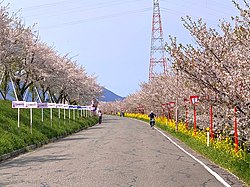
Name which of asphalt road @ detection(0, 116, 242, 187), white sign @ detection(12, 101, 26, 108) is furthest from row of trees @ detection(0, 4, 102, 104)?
asphalt road @ detection(0, 116, 242, 187)

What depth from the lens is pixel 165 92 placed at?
48562 millimetres

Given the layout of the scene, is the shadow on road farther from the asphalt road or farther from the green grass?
the green grass

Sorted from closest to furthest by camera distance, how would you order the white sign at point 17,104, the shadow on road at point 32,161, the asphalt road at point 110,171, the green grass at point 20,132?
the asphalt road at point 110,171, the shadow on road at point 32,161, the green grass at point 20,132, the white sign at point 17,104

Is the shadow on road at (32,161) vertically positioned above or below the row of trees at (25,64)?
below

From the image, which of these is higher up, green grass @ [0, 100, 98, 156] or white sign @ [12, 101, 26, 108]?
white sign @ [12, 101, 26, 108]

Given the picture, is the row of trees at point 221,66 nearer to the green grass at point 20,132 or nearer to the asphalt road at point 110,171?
the asphalt road at point 110,171

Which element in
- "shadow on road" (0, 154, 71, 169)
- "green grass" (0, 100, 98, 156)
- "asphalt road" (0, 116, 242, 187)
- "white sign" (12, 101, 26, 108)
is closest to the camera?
"asphalt road" (0, 116, 242, 187)

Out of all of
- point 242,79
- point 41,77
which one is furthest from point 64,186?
point 41,77

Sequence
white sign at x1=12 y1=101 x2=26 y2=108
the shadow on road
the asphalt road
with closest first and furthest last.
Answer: the asphalt road < the shadow on road < white sign at x1=12 y1=101 x2=26 y2=108

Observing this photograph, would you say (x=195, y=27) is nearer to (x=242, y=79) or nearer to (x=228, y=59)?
(x=228, y=59)

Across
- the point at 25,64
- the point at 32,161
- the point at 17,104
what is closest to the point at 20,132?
the point at 17,104

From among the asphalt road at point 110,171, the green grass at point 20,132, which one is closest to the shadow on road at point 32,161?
the asphalt road at point 110,171

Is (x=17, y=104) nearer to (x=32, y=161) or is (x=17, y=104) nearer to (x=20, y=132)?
(x=20, y=132)

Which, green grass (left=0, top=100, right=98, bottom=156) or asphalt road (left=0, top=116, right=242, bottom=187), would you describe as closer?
asphalt road (left=0, top=116, right=242, bottom=187)
